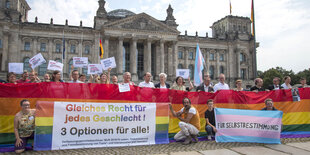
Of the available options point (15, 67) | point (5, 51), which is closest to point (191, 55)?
point (5, 51)

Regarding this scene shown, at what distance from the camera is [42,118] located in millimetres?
6191

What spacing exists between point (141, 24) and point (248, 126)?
40.1 metres

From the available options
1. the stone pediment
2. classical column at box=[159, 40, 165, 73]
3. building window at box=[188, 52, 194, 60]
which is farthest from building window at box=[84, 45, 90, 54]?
building window at box=[188, 52, 194, 60]

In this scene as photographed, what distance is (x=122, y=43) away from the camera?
4409 centimetres

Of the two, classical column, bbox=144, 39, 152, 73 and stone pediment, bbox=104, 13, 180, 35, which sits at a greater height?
stone pediment, bbox=104, 13, 180, 35

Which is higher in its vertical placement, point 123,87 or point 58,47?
point 58,47

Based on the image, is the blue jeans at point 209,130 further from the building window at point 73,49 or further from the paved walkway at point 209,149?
the building window at point 73,49

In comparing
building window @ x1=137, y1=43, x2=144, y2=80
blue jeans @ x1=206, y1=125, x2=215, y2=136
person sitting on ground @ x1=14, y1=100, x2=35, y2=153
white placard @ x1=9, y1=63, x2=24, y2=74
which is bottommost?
blue jeans @ x1=206, y1=125, x2=215, y2=136

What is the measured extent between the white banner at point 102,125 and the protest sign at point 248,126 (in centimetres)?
247

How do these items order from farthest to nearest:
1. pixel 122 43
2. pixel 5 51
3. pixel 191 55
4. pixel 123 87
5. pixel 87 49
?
pixel 191 55 → pixel 87 49 → pixel 122 43 → pixel 5 51 → pixel 123 87

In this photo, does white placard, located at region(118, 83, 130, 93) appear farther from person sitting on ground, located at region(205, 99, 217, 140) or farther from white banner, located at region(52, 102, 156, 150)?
person sitting on ground, located at region(205, 99, 217, 140)

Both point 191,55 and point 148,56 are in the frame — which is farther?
point 191,55

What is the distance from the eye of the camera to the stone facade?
4038 cm

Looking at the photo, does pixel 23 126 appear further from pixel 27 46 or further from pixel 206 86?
pixel 27 46
